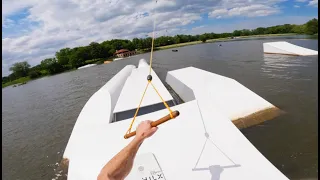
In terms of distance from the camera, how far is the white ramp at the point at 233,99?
38.0 ft

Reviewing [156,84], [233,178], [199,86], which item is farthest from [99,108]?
[233,178]

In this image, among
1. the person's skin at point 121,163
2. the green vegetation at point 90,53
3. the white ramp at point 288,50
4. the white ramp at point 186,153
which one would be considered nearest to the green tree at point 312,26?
the green vegetation at point 90,53

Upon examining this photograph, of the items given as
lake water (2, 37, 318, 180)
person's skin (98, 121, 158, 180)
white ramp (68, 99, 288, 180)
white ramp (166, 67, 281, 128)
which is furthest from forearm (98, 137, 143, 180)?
white ramp (166, 67, 281, 128)

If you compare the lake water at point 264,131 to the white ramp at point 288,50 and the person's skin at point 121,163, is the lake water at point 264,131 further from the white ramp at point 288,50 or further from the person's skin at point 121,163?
the white ramp at point 288,50

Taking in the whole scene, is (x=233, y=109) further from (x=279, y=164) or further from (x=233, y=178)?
(x=233, y=178)

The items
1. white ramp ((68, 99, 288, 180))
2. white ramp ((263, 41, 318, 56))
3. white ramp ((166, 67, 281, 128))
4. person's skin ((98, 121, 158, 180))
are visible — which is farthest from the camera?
white ramp ((263, 41, 318, 56))

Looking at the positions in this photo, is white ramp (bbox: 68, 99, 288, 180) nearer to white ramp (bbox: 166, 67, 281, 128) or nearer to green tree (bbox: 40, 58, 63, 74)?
white ramp (bbox: 166, 67, 281, 128)

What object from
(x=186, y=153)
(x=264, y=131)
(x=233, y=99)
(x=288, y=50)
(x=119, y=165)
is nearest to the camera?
(x=119, y=165)

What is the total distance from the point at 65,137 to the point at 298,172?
12.6 m

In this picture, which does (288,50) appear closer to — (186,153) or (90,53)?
(186,153)

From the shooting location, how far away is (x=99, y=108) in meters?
11.9

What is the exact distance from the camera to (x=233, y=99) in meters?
12.7

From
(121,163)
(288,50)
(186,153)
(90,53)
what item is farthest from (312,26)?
(121,163)

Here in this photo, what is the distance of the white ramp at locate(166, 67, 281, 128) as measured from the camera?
38.0 feet
